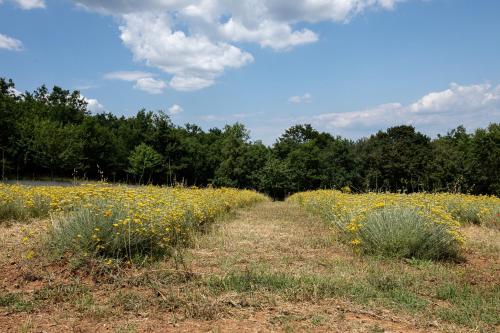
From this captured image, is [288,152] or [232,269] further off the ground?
[288,152]

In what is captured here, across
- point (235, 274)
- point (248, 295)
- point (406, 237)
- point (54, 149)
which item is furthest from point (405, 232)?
point (54, 149)

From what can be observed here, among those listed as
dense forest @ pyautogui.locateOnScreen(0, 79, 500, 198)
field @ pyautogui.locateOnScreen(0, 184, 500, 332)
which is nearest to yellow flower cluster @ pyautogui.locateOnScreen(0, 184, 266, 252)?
field @ pyautogui.locateOnScreen(0, 184, 500, 332)

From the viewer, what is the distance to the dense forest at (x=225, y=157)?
123ft

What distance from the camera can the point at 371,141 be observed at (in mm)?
56812

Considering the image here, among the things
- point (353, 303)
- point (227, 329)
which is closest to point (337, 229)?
point (353, 303)

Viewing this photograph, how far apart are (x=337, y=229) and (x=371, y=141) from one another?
51.0 metres

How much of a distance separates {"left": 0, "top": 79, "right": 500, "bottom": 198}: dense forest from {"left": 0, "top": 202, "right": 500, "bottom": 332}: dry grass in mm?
31326

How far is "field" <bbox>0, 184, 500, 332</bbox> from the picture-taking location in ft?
12.1

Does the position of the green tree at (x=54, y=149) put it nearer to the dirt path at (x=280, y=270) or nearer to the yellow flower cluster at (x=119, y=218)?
the dirt path at (x=280, y=270)

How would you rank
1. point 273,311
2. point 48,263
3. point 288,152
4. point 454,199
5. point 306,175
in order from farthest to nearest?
point 288,152, point 306,175, point 454,199, point 48,263, point 273,311

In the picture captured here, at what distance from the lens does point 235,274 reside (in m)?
5.03

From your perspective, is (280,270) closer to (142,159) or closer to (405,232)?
(405,232)

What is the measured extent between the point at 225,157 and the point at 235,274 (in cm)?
4225

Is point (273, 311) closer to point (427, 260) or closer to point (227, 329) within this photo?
point (227, 329)
